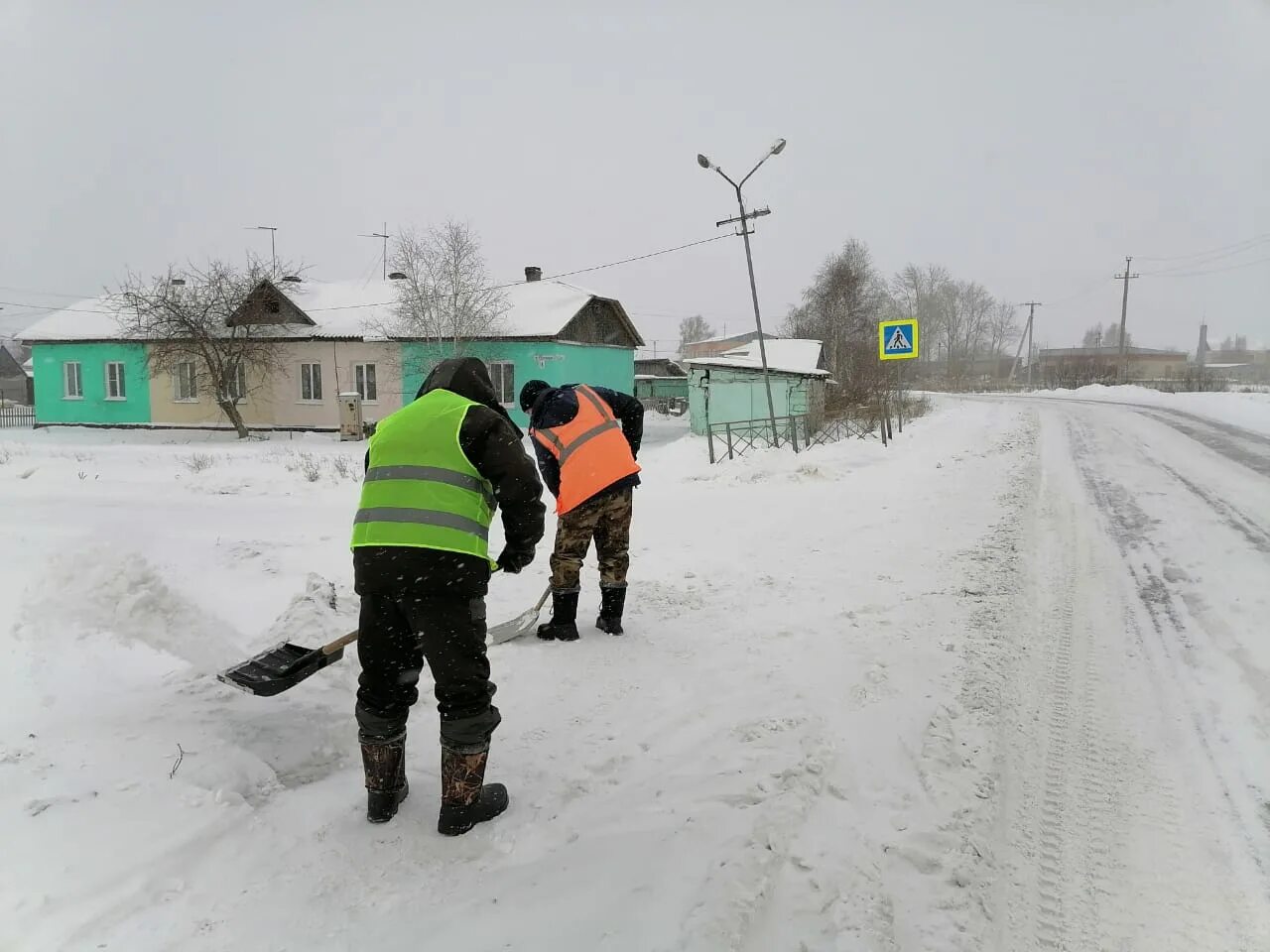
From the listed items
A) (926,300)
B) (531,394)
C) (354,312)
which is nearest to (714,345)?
(926,300)

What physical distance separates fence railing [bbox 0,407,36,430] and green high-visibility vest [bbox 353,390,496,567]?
3725 cm

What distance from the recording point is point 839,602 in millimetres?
5211

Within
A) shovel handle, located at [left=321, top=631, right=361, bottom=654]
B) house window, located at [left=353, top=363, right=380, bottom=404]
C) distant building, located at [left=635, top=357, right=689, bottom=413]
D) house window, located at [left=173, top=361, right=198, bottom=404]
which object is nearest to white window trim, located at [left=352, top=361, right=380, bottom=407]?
house window, located at [left=353, top=363, right=380, bottom=404]

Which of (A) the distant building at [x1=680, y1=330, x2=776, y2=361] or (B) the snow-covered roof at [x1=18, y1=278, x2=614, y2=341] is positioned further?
(A) the distant building at [x1=680, y1=330, x2=776, y2=361]

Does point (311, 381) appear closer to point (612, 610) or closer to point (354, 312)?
point (354, 312)

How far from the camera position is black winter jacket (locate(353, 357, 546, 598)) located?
2.62 meters

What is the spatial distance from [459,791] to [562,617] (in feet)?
6.52

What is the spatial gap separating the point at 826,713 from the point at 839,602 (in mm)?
1764

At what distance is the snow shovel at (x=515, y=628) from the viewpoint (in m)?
4.48

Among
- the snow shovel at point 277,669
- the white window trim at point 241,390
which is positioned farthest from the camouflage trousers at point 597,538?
the white window trim at point 241,390

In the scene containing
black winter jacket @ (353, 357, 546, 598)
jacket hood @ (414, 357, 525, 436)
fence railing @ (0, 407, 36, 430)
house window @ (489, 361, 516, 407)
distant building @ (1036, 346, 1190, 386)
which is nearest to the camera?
black winter jacket @ (353, 357, 546, 598)

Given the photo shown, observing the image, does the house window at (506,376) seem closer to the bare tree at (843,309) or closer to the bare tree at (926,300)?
the bare tree at (843,309)

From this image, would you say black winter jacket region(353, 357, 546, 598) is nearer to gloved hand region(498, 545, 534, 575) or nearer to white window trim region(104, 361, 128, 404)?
gloved hand region(498, 545, 534, 575)

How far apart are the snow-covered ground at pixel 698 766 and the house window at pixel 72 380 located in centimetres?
2713
